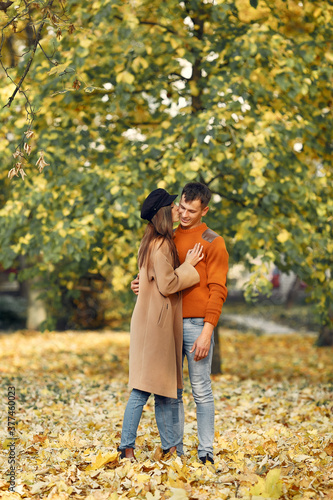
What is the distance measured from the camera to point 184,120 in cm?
659

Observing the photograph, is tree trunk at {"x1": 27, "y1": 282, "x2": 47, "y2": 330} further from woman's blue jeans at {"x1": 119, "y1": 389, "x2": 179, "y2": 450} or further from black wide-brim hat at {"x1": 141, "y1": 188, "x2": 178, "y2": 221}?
black wide-brim hat at {"x1": 141, "y1": 188, "x2": 178, "y2": 221}

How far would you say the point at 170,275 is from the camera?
11.7 feet

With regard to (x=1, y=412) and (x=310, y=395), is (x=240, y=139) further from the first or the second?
(x=1, y=412)

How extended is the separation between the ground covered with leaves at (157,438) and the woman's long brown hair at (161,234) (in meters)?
1.30

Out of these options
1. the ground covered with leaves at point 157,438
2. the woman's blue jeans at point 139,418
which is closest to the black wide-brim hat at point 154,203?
the woman's blue jeans at point 139,418

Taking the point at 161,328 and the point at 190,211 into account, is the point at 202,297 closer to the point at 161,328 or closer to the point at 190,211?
the point at 161,328

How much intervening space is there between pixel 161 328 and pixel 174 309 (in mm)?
151

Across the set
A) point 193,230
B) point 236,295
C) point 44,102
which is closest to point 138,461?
point 193,230

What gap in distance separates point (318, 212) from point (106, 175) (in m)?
2.43

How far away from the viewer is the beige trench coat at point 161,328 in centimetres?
360

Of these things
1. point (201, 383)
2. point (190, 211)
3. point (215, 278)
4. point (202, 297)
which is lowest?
point (201, 383)

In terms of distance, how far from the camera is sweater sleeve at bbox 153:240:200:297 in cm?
357

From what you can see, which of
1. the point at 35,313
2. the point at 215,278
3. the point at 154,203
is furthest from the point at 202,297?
the point at 35,313

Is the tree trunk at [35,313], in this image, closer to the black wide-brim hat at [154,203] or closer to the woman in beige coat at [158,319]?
the woman in beige coat at [158,319]
